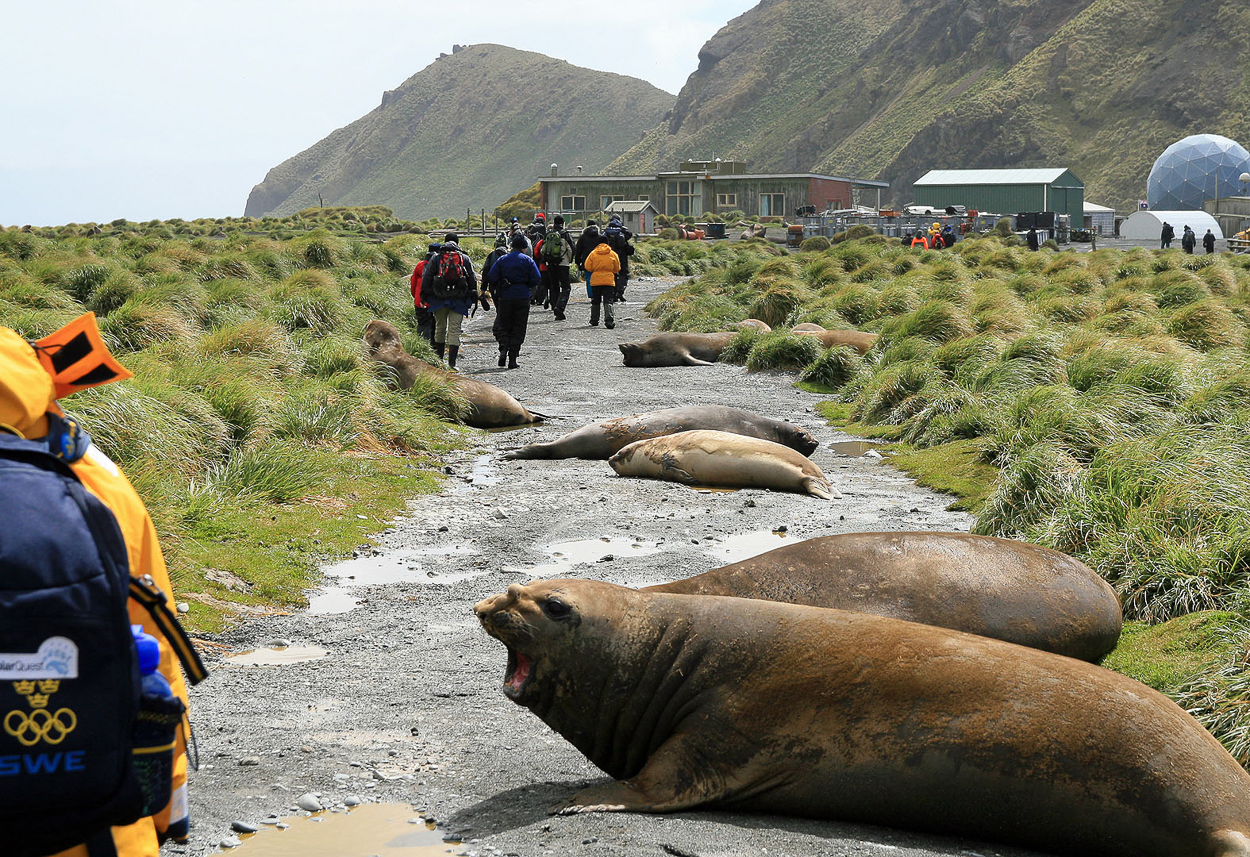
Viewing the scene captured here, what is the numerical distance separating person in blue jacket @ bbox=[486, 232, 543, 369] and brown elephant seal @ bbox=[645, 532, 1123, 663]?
1194 cm

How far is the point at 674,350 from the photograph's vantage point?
17578 mm

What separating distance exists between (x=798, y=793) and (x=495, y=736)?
1.33 m

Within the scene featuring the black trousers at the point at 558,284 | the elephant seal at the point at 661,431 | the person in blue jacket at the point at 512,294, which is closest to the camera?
the elephant seal at the point at 661,431

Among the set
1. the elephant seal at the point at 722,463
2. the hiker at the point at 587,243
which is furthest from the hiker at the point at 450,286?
the hiker at the point at 587,243

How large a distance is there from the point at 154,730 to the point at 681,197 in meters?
77.4

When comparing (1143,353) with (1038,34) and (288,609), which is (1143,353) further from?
(1038,34)

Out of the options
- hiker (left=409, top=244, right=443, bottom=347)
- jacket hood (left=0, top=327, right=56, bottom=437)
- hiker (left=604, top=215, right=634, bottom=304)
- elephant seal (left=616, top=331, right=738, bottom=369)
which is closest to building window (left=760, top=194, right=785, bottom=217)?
hiker (left=604, top=215, right=634, bottom=304)

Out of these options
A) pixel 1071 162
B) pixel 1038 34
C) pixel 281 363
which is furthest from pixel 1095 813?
pixel 1038 34

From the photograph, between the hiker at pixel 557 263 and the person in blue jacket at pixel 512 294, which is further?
the hiker at pixel 557 263

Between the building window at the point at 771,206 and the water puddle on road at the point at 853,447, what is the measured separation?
63650mm

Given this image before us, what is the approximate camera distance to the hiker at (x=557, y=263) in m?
23.7

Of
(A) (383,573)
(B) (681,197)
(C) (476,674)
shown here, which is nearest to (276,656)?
(C) (476,674)

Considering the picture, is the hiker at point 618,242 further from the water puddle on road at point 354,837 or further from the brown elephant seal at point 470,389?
the water puddle on road at point 354,837

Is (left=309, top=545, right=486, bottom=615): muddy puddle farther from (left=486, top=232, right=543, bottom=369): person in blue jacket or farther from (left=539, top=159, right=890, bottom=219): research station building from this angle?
(left=539, top=159, right=890, bottom=219): research station building
